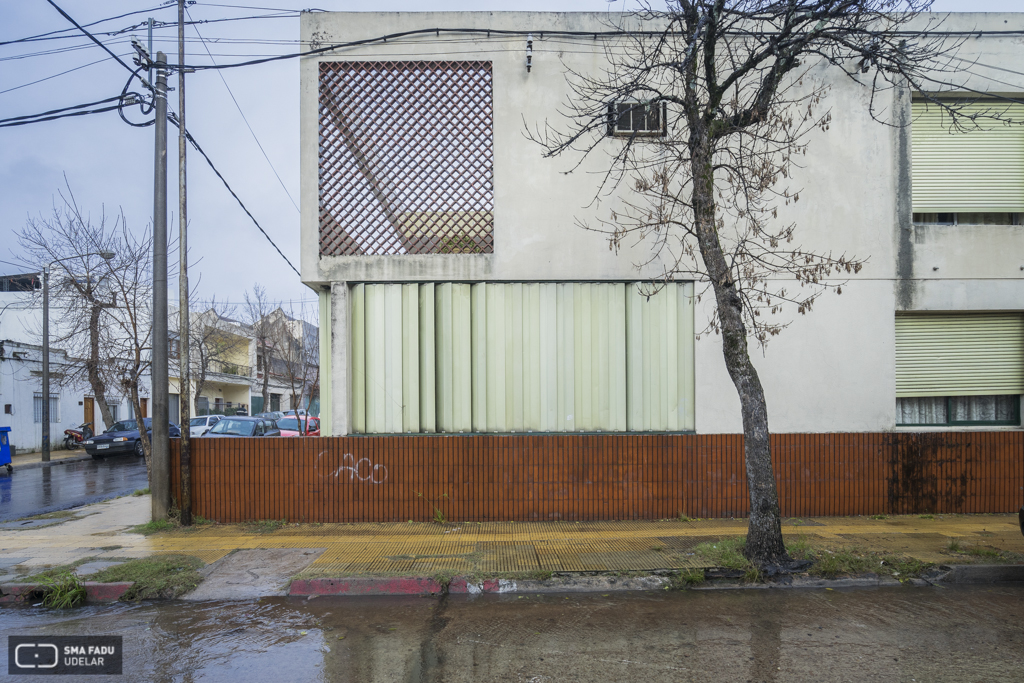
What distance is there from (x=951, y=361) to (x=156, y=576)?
11.4m

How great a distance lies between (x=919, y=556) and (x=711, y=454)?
2.78 metres

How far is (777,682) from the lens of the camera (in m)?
4.14

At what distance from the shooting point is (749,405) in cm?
675

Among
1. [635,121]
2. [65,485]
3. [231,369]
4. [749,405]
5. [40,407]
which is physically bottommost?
[65,485]

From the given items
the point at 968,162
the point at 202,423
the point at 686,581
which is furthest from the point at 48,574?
the point at 202,423

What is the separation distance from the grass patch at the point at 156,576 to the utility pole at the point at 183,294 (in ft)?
6.33

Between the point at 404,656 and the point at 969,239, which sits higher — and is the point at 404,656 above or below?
below

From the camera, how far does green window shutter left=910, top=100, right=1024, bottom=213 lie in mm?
9648

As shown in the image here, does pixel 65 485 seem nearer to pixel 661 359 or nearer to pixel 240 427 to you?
pixel 240 427

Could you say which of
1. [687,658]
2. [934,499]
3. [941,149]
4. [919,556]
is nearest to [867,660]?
[687,658]

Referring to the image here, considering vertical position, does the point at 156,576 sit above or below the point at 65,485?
above

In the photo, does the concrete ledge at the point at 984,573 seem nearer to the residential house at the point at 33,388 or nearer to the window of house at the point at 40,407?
the residential house at the point at 33,388

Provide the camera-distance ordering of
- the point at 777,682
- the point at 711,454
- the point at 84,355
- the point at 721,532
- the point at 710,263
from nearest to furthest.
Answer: the point at 777,682, the point at 710,263, the point at 721,532, the point at 711,454, the point at 84,355

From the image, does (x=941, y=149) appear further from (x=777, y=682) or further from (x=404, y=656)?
(x=404, y=656)
